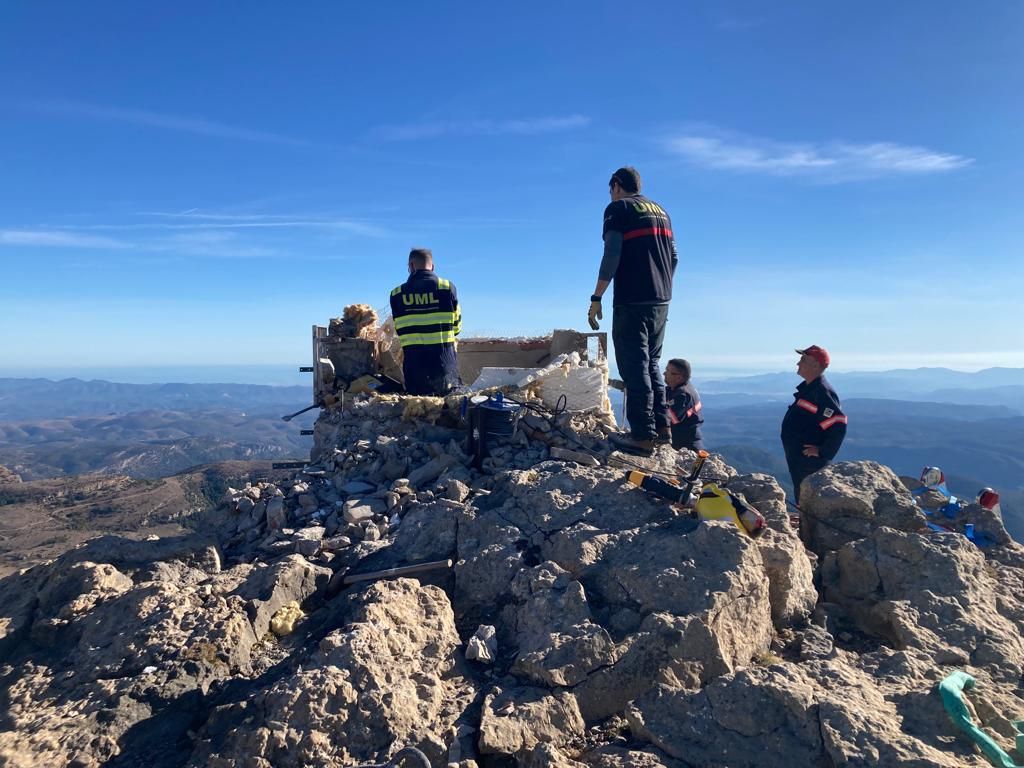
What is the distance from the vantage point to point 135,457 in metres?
175

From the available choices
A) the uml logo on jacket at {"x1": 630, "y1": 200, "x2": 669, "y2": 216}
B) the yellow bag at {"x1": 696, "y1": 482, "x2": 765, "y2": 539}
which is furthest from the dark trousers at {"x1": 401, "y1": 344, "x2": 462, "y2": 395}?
the yellow bag at {"x1": 696, "y1": 482, "x2": 765, "y2": 539}

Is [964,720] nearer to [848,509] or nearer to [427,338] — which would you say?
[848,509]

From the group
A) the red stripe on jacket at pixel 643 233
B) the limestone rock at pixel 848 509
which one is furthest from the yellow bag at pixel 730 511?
the red stripe on jacket at pixel 643 233

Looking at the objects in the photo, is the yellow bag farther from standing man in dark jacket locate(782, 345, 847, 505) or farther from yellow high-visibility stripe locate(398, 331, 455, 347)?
yellow high-visibility stripe locate(398, 331, 455, 347)

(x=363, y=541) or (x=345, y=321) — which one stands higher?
(x=345, y=321)

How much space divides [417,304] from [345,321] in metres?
2.00

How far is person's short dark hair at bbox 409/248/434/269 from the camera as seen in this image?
7.95 meters

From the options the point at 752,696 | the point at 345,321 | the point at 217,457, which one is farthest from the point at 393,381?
the point at 217,457

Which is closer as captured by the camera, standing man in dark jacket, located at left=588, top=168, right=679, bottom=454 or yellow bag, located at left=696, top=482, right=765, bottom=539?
yellow bag, located at left=696, top=482, right=765, bottom=539

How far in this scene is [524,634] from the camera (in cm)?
412

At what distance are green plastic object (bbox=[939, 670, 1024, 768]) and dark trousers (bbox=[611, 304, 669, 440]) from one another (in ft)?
11.0

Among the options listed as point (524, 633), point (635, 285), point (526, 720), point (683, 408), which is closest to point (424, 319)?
point (635, 285)

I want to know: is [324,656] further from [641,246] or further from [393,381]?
[393,381]

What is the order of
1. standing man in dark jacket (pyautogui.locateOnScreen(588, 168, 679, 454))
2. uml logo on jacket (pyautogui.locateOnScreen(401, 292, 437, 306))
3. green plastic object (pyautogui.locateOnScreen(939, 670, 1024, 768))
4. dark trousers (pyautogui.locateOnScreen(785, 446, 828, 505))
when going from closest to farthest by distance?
green plastic object (pyautogui.locateOnScreen(939, 670, 1024, 768)) < standing man in dark jacket (pyautogui.locateOnScreen(588, 168, 679, 454)) < dark trousers (pyautogui.locateOnScreen(785, 446, 828, 505)) < uml logo on jacket (pyautogui.locateOnScreen(401, 292, 437, 306))
